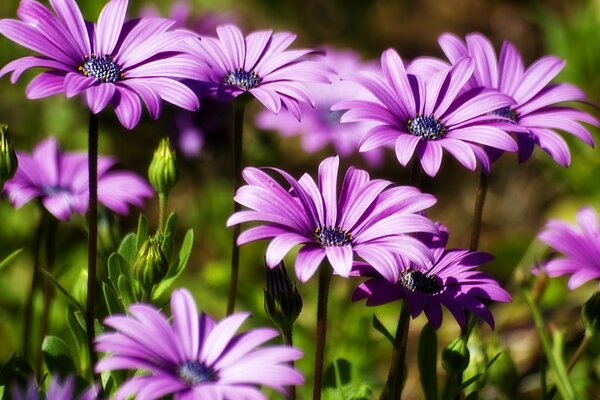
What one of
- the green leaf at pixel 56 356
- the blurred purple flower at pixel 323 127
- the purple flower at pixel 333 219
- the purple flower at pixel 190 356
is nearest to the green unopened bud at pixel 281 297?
the purple flower at pixel 333 219

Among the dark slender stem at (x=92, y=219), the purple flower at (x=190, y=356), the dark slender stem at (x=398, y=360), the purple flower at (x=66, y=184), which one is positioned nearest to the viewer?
the purple flower at (x=190, y=356)

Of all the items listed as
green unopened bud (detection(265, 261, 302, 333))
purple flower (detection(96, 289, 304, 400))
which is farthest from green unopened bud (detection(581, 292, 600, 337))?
purple flower (detection(96, 289, 304, 400))

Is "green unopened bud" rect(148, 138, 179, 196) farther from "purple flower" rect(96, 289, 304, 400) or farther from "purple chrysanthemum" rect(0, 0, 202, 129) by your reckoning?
"purple flower" rect(96, 289, 304, 400)

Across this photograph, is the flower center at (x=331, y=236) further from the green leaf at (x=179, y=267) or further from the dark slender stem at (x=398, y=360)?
the green leaf at (x=179, y=267)

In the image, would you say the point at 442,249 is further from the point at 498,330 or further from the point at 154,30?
the point at 498,330

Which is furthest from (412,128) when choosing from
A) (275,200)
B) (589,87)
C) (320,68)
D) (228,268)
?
(589,87)
